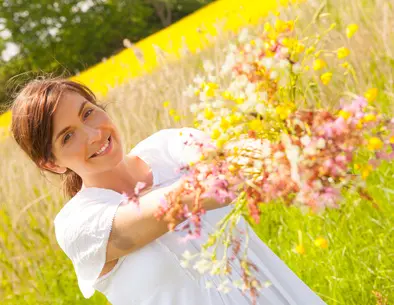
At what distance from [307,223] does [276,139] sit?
1759 mm

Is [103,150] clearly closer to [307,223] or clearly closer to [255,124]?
[255,124]

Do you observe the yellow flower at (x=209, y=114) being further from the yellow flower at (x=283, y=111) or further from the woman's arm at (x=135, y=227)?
the woman's arm at (x=135, y=227)

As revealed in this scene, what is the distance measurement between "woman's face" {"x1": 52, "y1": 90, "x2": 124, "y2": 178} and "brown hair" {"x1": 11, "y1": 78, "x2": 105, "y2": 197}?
0.9 inches

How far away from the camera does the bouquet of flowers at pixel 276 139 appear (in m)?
0.99

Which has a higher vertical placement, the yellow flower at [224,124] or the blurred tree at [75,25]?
the yellow flower at [224,124]

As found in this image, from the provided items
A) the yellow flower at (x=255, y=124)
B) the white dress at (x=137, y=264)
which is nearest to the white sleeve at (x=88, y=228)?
the white dress at (x=137, y=264)

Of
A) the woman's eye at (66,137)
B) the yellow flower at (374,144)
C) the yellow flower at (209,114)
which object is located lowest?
the yellow flower at (374,144)

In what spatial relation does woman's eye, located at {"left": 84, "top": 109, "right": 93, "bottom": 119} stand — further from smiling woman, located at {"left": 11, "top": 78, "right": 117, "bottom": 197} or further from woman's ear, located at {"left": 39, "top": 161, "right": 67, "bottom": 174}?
woman's ear, located at {"left": 39, "top": 161, "right": 67, "bottom": 174}

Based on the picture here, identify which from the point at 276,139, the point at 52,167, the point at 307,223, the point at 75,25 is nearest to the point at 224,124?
the point at 276,139

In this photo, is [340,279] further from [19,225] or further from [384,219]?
[19,225]

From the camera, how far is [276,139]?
117 centimetres

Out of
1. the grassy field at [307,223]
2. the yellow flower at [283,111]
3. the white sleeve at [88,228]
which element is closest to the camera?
the yellow flower at [283,111]

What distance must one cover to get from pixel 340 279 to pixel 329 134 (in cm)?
162

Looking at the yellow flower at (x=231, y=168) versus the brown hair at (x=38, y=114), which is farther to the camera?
the brown hair at (x=38, y=114)
